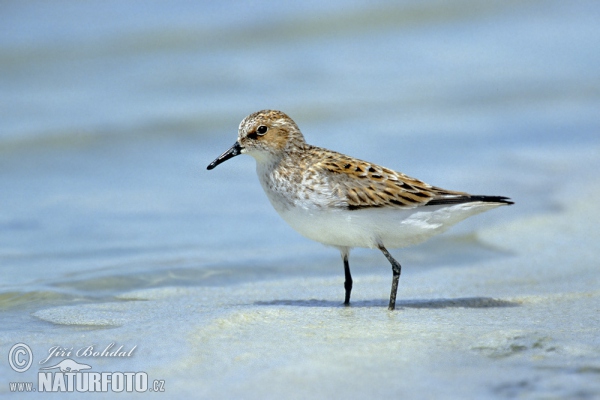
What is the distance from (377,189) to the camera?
7.59 meters

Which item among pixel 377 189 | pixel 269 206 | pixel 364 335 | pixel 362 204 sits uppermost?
pixel 269 206

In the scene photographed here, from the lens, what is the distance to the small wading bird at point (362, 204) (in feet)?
24.7

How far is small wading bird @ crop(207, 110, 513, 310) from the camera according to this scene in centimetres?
752

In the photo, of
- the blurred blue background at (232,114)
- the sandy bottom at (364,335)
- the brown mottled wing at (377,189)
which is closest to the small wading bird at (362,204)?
the brown mottled wing at (377,189)

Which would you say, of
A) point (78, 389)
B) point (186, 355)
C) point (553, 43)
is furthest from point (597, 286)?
point (553, 43)

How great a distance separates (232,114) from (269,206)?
183 inches

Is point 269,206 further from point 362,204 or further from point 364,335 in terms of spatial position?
point 364,335

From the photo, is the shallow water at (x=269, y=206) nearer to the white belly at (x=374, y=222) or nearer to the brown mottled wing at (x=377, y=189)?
the white belly at (x=374, y=222)

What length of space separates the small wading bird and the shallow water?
0.64 m

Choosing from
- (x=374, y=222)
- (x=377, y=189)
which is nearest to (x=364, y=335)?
(x=374, y=222)

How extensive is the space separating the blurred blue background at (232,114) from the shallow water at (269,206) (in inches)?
2.0

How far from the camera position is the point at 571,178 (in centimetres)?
1256

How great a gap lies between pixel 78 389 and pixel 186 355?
74 centimetres

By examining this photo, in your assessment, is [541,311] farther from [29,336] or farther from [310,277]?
[29,336]
